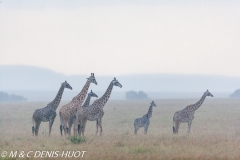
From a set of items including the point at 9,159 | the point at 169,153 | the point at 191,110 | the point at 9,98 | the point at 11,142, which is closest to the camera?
the point at 9,159

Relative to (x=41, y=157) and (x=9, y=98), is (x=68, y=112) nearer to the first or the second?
(x=41, y=157)

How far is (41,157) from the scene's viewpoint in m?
13.4

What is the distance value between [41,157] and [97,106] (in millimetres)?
6648

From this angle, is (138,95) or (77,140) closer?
(77,140)

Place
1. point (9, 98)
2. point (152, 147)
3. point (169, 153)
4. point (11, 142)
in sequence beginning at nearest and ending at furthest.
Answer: point (169, 153) < point (152, 147) < point (11, 142) < point (9, 98)

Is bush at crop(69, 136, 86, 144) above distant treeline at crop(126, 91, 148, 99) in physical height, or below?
above

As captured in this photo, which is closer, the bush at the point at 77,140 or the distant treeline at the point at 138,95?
the bush at the point at 77,140

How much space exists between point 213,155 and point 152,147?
1940 millimetres

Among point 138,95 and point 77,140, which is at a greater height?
point 77,140

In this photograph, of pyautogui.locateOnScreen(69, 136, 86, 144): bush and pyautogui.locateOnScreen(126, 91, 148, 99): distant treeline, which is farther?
pyautogui.locateOnScreen(126, 91, 148, 99): distant treeline

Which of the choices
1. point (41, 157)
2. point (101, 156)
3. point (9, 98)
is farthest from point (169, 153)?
point (9, 98)

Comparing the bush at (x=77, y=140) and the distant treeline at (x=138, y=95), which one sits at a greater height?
the bush at (x=77, y=140)

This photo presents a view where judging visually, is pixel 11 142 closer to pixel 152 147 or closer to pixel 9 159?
pixel 9 159

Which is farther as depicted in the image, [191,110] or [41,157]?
[191,110]
